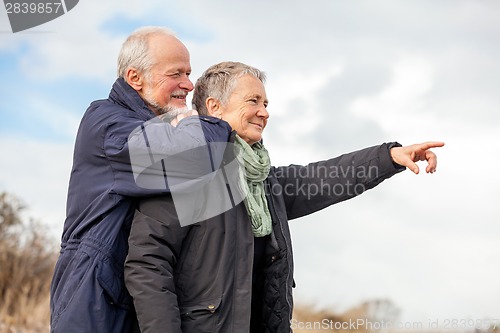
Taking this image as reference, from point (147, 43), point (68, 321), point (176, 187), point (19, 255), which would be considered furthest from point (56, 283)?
point (19, 255)

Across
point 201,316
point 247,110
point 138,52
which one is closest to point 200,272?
point 201,316

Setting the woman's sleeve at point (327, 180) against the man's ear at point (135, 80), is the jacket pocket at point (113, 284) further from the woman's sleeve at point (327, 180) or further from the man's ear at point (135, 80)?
the woman's sleeve at point (327, 180)

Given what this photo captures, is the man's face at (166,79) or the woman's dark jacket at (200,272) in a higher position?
the man's face at (166,79)

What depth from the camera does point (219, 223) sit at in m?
3.04

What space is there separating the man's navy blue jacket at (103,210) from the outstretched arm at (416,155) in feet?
2.80

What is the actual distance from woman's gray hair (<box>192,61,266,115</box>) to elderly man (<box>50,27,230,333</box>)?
0.14 meters

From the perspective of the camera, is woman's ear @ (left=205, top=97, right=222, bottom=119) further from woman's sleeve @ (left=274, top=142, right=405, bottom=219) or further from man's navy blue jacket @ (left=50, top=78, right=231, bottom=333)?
woman's sleeve @ (left=274, top=142, right=405, bottom=219)

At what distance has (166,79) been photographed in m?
3.27

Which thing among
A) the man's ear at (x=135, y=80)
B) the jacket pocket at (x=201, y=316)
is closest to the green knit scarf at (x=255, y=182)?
the jacket pocket at (x=201, y=316)

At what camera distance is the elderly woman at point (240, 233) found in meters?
2.90

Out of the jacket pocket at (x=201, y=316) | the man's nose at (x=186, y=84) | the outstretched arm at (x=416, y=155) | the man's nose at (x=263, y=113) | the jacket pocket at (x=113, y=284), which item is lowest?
the jacket pocket at (x=201, y=316)

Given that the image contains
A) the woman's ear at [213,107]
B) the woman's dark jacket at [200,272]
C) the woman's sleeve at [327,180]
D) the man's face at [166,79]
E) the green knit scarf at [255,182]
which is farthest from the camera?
the woman's sleeve at [327,180]

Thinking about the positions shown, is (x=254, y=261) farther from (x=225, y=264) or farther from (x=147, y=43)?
(x=147, y=43)

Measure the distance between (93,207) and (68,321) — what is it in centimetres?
47
